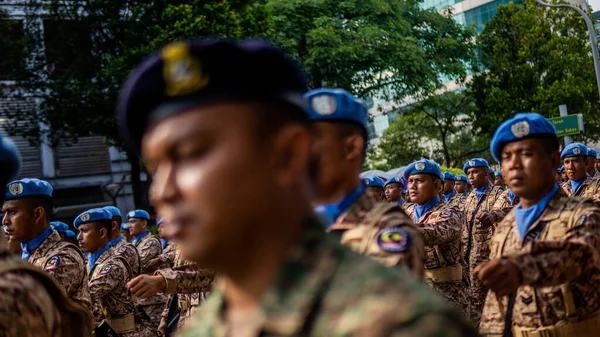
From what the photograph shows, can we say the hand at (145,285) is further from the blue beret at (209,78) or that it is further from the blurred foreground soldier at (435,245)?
the blurred foreground soldier at (435,245)

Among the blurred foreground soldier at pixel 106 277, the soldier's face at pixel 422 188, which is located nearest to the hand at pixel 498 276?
the soldier's face at pixel 422 188

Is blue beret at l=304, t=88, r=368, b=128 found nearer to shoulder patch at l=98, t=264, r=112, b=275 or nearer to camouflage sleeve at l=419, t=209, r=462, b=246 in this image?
camouflage sleeve at l=419, t=209, r=462, b=246

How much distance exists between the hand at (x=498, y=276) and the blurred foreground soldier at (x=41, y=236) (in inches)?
150

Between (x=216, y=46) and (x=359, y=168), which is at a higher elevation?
(x=216, y=46)

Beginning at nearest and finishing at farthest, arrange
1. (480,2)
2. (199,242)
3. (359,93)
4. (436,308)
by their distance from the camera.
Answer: (436,308) < (199,242) < (359,93) < (480,2)

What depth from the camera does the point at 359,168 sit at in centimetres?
328

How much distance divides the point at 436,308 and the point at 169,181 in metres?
0.56

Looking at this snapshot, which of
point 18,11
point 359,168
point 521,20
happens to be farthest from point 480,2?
point 359,168

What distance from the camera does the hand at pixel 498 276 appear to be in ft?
9.98

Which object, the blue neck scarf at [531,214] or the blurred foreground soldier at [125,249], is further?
the blurred foreground soldier at [125,249]

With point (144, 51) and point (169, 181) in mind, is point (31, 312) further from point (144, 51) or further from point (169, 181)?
point (144, 51)

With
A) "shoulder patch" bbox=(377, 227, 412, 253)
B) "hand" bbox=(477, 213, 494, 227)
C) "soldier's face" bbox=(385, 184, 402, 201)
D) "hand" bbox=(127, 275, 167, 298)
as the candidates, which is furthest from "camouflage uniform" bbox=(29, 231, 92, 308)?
"soldier's face" bbox=(385, 184, 402, 201)

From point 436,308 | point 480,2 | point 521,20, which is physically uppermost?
point 480,2

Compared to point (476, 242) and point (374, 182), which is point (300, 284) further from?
point (374, 182)
